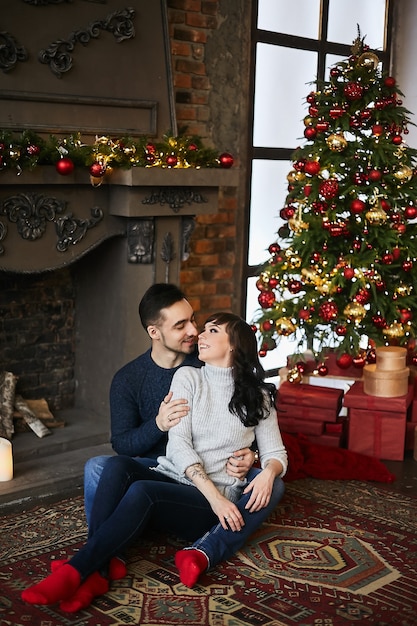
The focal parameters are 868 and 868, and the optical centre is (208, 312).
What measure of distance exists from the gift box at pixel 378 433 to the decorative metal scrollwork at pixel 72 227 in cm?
156

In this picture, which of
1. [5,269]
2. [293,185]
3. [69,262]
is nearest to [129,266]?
[69,262]

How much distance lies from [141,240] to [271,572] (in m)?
1.80

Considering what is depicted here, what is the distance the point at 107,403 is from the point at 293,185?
1.59 meters

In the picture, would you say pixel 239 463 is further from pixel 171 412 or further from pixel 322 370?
pixel 322 370

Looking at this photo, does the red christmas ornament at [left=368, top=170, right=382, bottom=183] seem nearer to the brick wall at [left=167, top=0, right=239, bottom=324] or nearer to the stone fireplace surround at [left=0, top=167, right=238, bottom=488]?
the stone fireplace surround at [left=0, top=167, right=238, bottom=488]

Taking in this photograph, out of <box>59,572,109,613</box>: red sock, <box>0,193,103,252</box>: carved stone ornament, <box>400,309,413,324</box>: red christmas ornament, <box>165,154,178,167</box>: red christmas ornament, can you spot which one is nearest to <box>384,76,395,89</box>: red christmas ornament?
<box>400,309,413,324</box>: red christmas ornament

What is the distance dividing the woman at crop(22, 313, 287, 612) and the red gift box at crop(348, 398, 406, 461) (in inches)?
49.3

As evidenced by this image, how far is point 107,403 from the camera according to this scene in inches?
178

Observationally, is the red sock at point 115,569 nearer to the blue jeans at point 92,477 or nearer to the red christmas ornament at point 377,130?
the blue jeans at point 92,477

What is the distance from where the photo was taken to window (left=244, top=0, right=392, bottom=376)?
553 cm

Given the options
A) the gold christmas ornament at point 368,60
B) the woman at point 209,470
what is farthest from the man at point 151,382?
the gold christmas ornament at point 368,60

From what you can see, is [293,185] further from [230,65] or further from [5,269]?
[5,269]

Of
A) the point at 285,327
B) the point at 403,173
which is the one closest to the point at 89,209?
the point at 285,327

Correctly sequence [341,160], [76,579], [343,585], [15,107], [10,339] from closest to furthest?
[76,579] < [343,585] < [15,107] < [10,339] < [341,160]
